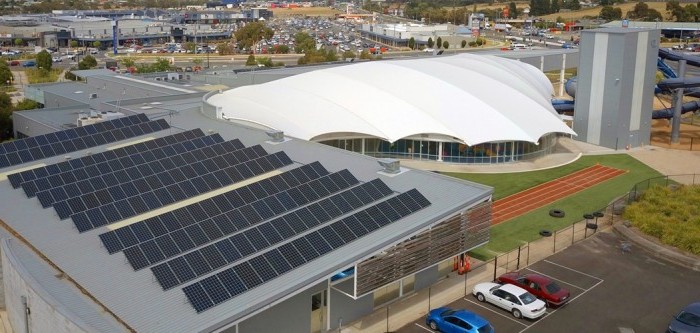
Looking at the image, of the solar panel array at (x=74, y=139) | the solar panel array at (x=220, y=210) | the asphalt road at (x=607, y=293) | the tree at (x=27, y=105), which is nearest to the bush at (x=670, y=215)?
the asphalt road at (x=607, y=293)

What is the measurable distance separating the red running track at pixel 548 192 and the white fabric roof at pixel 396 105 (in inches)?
139

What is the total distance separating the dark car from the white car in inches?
168

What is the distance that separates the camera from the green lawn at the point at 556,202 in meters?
31.9

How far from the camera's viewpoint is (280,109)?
4362 cm

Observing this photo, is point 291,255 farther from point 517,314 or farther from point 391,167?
point 391,167

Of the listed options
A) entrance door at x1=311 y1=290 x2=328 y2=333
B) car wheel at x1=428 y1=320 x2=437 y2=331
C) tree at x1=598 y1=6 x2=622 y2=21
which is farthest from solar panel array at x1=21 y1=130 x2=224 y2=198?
tree at x1=598 y1=6 x2=622 y2=21

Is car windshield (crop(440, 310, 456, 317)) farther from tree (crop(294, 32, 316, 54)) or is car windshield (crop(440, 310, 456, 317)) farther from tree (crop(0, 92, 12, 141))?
tree (crop(294, 32, 316, 54))

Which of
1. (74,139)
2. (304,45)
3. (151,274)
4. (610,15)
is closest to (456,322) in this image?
(151,274)

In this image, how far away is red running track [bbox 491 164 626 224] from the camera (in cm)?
3600

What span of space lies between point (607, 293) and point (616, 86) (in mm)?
28928

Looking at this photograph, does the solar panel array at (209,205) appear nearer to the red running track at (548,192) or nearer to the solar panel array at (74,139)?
the solar panel array at (74,139)

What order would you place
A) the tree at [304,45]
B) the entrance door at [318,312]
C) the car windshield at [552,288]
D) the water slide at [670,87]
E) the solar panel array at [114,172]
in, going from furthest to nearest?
the tree at [304,45]
the water slide at [670,87]
the solar panel array at [114,172]
the car windshield at [552,288]
the entrance door at [318,312]

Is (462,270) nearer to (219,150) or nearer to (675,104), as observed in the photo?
(219,150)

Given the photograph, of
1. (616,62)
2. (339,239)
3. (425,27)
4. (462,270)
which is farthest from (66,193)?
(425,27)
